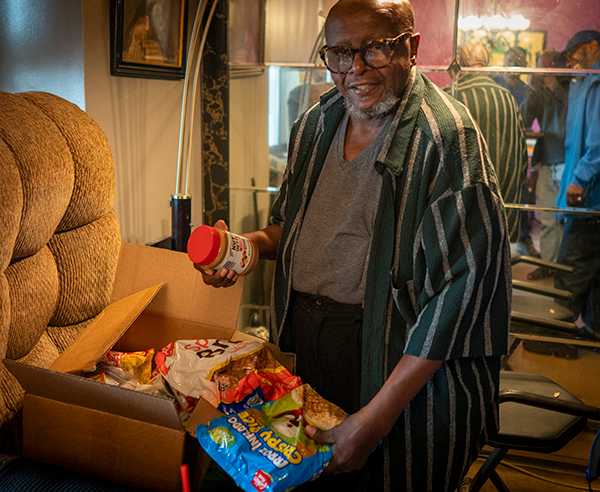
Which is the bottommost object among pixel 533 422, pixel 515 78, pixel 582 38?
pixel 533 422

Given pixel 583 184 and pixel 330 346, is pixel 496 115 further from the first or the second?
pixel 330 346

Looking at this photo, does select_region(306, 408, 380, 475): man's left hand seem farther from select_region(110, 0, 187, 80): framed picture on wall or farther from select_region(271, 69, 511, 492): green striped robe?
select_region(110, 0, 187, 80): framed picture on wall

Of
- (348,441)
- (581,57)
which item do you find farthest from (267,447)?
(581,57)

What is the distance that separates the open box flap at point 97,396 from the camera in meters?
0.76

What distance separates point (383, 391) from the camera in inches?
37.3

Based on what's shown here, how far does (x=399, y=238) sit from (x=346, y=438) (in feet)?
1.21

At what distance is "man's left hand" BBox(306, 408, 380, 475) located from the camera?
866mm

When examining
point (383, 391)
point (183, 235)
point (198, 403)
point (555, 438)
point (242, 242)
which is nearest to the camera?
point (198, 403)

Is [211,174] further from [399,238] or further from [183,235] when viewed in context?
[399,238]

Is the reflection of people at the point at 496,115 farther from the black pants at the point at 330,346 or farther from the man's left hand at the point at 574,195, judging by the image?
the black pants at the point at 330,346

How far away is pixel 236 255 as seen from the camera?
103cm

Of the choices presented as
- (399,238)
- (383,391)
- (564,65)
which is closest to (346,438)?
(383,391)

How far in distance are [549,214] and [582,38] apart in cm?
66

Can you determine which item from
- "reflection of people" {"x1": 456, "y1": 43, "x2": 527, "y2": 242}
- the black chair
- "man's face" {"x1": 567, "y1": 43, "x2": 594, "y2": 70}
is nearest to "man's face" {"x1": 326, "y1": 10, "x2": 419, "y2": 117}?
the black chair
